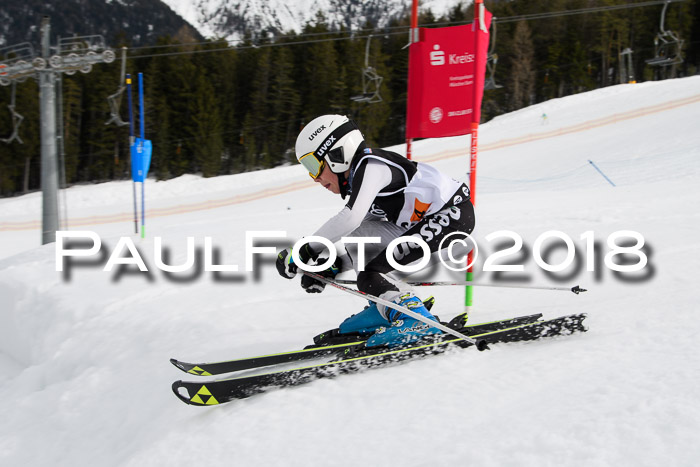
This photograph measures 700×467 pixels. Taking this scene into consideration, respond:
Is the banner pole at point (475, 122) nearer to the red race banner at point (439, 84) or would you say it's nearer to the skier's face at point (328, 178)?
the red race banner at point (439, 84)

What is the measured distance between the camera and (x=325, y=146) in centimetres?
303

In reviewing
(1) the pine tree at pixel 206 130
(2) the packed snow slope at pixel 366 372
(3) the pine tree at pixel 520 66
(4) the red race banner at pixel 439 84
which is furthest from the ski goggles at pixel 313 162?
(3) the pine tree at pixel 520 66

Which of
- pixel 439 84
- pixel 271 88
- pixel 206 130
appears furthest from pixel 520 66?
pixel 439 84

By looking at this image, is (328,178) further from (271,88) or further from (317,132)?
(271,88)

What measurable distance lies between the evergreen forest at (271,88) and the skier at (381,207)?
3259 cm

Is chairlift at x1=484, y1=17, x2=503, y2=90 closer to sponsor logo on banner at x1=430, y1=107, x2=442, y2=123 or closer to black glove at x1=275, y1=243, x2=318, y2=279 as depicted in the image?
sponsor logo on banner at x1=430, y1=107, x2=442, y2=123

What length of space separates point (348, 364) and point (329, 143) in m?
1.21

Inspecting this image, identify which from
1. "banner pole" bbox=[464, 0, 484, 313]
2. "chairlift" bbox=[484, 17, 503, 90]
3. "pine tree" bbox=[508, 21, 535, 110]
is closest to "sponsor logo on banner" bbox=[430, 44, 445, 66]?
"banner pole" bbox=[464, 0, 484, 313]

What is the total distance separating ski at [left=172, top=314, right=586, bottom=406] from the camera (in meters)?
2.71

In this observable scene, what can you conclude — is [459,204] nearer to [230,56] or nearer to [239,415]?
[239,415]

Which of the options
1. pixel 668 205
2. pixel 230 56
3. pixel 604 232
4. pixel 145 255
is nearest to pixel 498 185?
pixel 668 205

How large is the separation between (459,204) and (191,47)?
1942 inches

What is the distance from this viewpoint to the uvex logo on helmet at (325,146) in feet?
9.89

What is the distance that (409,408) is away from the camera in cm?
246
